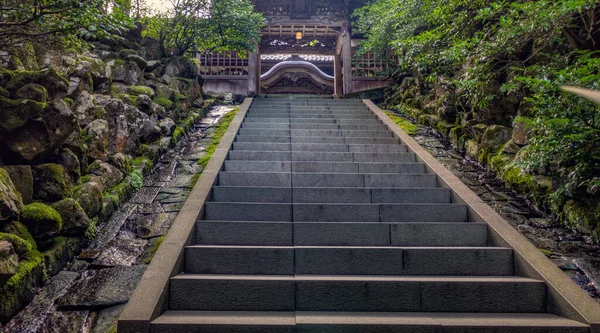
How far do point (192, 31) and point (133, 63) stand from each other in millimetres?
2610

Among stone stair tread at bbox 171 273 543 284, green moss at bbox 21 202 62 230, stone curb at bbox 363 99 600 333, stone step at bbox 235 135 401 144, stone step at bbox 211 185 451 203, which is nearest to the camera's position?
stone curb at bbox 363 99 600 333

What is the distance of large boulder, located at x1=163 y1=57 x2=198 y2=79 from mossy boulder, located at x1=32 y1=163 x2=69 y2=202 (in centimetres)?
627

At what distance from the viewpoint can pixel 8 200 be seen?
335 centimetres

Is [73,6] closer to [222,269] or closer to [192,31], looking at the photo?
[222,269]

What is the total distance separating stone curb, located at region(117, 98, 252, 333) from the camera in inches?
115

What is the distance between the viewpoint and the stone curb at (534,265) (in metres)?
3.16

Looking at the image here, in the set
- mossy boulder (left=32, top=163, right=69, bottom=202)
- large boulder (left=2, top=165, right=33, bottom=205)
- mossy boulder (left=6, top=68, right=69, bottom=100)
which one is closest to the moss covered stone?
mossy boulder (left=6, top=68, right=69, bottom=100)

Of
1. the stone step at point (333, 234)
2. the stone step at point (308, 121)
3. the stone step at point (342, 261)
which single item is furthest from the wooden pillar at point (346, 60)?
the stone step at point (342, 261)

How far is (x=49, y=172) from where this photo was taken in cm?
A: 409

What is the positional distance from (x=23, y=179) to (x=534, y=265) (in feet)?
17.0

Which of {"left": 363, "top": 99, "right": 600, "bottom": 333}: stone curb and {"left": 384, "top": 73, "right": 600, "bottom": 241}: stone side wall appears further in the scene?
{"left": 384, "top": 73, "right": 600, "bottom": 241}: stone side wall

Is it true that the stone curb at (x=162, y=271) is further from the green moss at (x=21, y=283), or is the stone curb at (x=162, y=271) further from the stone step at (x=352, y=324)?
the green moss at (x=21, y=283)

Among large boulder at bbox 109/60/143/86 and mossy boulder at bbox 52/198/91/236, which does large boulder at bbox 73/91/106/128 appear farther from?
Answer: large boulder at bbox 109/60/143/86

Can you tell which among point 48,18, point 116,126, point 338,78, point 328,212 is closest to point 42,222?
point 48,18
